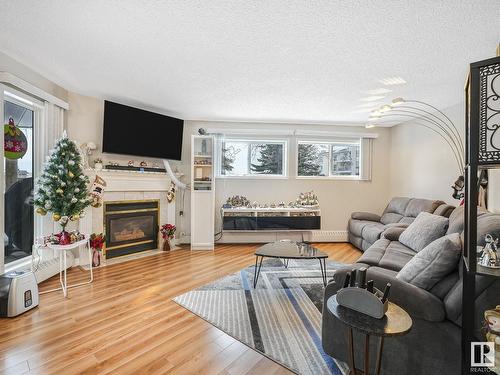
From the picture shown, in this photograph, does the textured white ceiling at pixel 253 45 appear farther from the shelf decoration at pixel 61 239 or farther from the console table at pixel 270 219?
the console table at pixel 270 219

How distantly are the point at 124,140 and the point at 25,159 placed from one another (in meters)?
1.28

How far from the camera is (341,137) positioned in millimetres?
5250

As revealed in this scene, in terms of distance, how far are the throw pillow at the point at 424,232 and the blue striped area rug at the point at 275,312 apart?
1.08 meters

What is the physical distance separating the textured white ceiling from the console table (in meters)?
2.11

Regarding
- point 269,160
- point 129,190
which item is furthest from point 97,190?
point 269,160

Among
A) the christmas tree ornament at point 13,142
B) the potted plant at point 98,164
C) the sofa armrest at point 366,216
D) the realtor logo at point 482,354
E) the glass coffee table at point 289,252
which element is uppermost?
the christmas tree ornament at point 13,142

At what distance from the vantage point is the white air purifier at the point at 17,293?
2258 mm

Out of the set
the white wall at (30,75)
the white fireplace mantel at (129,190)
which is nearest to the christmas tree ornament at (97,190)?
the white fireplace mantel at (129,190)

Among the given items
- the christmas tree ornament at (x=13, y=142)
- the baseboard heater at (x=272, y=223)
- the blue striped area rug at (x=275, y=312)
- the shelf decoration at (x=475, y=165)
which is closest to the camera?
the shelf decoration at (x=475, y=165)

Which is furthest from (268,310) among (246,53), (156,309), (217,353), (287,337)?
(246,53)

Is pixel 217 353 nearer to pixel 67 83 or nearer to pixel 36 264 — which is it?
pixel 36 264

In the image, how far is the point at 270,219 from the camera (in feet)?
15.7

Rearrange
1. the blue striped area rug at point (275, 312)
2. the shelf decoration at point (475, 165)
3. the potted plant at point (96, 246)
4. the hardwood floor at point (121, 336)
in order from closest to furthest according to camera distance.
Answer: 1. the shelf decoration at point (475, 165)
2. the hardwood floor at point (121, 336)
3. the blue striped area rug at point (275, 312)
4. the potted plant at point (96, 246)

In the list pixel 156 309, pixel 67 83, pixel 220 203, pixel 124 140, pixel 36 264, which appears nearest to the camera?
pixel 156 309
